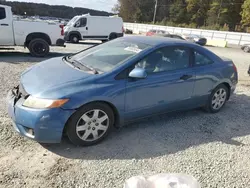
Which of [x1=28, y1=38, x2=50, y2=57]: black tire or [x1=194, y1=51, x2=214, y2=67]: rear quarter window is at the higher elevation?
[x1=194, y1=51, x2=214, y2=67]: rear quarter window

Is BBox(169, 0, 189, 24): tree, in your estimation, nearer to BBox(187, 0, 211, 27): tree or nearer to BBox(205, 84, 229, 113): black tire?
BBox(187, 0, 211, 27): tree

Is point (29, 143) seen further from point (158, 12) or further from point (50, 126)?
point (158, 12)

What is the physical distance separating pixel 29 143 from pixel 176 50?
8.79 ft

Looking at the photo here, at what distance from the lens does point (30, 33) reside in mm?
9625

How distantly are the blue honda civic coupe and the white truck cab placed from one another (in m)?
13.7

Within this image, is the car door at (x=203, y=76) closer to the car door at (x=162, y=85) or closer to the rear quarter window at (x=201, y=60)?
the rear quarter window at (x=201, y=60)

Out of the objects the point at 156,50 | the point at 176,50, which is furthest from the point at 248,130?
the point at 156,50

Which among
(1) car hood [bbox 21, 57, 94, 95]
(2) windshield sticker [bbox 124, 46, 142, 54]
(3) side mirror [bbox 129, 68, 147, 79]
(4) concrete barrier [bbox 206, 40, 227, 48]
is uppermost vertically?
(2) windshield sticker [bbox 124, 46, 142, 54]

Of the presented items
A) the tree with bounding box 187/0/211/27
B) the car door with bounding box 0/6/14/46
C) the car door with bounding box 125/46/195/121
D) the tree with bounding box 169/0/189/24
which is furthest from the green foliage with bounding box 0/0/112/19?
the car door with bounding box 125/46/195/121

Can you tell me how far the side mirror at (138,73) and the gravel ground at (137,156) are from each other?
931mm

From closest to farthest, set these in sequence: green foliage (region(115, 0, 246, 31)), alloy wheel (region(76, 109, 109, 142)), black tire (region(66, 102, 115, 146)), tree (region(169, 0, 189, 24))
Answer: black tire (region(66, 102, 115, 146)) → alloy wheel (region(76, 109, 109, 142)) → green foliage (region(115, 0, 246, 31)) → tree (region(169, 0, 189, 24))

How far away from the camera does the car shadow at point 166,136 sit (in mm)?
3158

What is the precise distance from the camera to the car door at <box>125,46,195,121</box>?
348cm

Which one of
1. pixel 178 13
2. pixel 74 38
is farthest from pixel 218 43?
pixel 178 13
